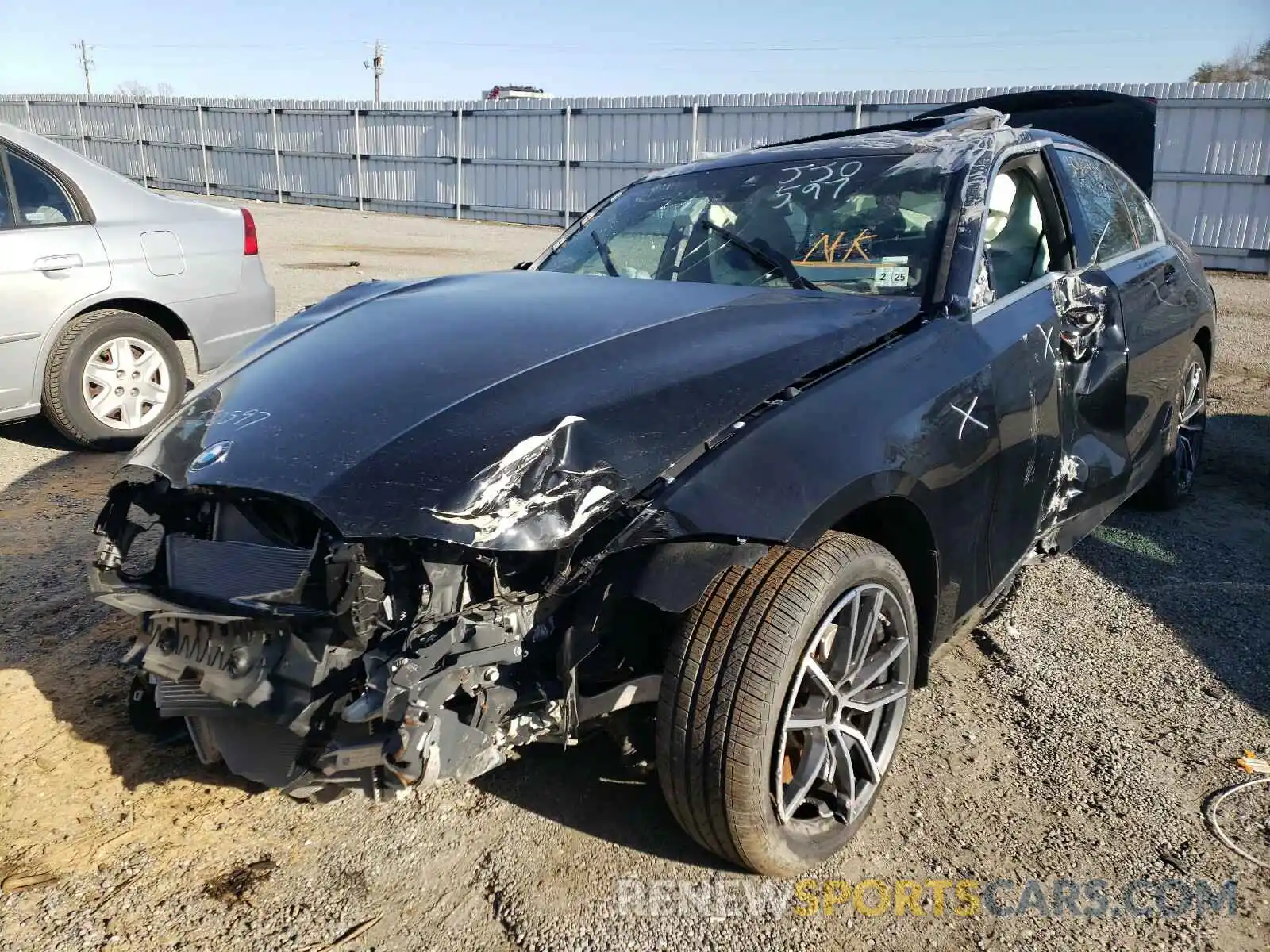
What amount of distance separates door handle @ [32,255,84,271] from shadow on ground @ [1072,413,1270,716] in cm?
528

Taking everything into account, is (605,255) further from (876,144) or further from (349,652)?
(349,652)

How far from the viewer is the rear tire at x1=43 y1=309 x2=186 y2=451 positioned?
5.26 m

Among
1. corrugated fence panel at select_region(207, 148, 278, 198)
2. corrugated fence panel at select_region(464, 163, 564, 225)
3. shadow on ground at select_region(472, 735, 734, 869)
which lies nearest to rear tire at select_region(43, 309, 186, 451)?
shadow on ground at select_region(472, 735, 734, 869)

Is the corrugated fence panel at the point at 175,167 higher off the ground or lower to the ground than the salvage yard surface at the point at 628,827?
higher

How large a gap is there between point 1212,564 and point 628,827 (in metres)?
3.09

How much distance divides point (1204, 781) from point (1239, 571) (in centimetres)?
178

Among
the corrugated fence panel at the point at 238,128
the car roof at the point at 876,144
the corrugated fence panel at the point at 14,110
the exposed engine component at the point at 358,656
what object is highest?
the corrugated fence panel at the point at 14,110

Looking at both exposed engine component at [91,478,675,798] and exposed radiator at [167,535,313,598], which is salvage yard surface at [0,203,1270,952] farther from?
exposed radiator at [167,535,313,598]

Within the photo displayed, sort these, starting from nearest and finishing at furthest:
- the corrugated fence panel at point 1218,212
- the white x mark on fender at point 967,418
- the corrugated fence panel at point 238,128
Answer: the white x mark on fender at point 967,418
the corrugated fence panel at point 1218,212
the corrugated fence panel at point 238,128

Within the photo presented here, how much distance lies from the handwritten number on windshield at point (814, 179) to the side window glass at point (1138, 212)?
5.44 ft

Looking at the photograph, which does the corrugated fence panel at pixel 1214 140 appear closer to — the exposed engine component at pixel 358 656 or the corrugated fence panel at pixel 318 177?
the exposed engine component at pixel 358 656

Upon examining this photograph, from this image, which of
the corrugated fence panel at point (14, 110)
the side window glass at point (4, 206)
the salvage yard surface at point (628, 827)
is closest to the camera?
the salvage yard surface at point (628, 827)

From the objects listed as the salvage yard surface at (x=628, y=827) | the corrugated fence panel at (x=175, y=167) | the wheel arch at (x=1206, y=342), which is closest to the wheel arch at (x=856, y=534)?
the salvage yard surface at (x=628, y=827)

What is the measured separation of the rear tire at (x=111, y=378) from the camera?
5.26 meters
